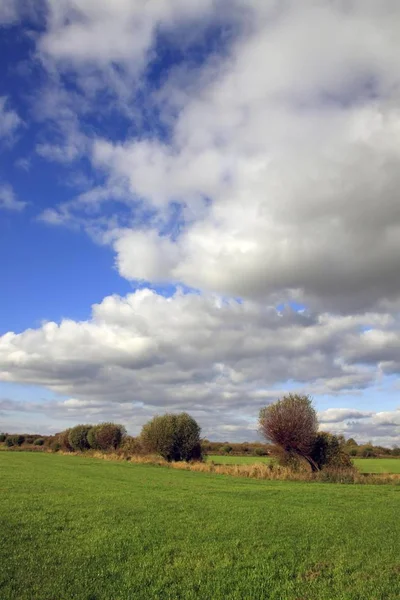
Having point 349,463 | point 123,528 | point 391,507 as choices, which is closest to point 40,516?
point 123,528

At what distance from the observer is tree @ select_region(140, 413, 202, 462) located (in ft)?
193

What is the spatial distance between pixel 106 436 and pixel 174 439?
2450 cm

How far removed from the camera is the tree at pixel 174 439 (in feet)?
193

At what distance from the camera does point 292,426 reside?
43125 mm

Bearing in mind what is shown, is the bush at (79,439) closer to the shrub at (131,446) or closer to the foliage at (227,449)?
the shrub at (131,446)

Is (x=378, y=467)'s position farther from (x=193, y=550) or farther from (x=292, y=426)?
(x=193, y=550)

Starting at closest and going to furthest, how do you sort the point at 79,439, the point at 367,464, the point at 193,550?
1. the point at 193,550
2. the point at 367,464
3. the point at 79,439

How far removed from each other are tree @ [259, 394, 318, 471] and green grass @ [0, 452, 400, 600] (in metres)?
23.0

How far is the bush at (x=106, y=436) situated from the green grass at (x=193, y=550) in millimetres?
60279

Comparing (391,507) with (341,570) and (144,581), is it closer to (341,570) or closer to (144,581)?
(341,570)

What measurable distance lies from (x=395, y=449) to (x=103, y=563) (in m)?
104

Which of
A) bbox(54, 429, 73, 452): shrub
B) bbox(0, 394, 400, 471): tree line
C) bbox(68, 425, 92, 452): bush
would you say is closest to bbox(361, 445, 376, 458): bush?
bbox(0, 394, 400, 471): tree line

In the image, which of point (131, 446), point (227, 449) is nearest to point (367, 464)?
point (131, 446)

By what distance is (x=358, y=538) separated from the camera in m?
13.2
